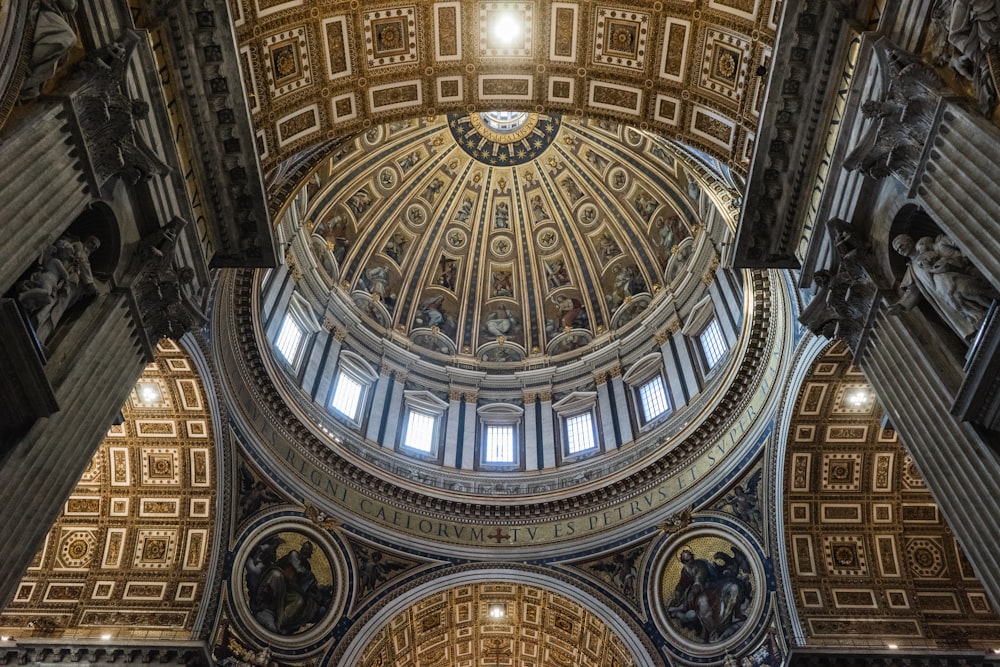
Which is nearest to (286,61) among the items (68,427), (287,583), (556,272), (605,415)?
(68,427)

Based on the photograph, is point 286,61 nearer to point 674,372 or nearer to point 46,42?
point 46,42

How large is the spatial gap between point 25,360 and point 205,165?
4.88 metres

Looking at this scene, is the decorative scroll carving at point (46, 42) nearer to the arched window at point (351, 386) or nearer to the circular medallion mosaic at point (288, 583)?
the circular medallion mosaic at point (288, 583)

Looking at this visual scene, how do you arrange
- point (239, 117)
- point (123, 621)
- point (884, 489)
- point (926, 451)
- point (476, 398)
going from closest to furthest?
point (926, 451)
point (239, 117)
point (123, 621)
point (884, 489)
point (476, 398)

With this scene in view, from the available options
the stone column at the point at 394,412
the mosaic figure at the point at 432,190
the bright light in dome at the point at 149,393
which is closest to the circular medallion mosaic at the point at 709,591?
the stone column at the point at 394,412

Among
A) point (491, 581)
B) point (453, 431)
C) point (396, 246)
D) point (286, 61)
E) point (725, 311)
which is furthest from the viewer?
point (396, 246)

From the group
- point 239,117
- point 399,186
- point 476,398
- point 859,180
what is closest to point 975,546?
point 859,180

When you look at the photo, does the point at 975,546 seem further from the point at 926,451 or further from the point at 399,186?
the point at 399,186

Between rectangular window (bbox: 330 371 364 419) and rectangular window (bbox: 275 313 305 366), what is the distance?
1.96m

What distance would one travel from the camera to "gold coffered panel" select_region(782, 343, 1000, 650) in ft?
59.1

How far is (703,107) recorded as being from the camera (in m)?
14.0

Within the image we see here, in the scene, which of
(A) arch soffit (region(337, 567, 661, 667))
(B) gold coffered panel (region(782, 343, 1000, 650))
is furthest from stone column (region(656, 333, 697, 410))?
(A) arch soffit (region(337, 567, 661, 667))

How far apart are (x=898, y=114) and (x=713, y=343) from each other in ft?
48.9

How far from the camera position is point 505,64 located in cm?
1447
